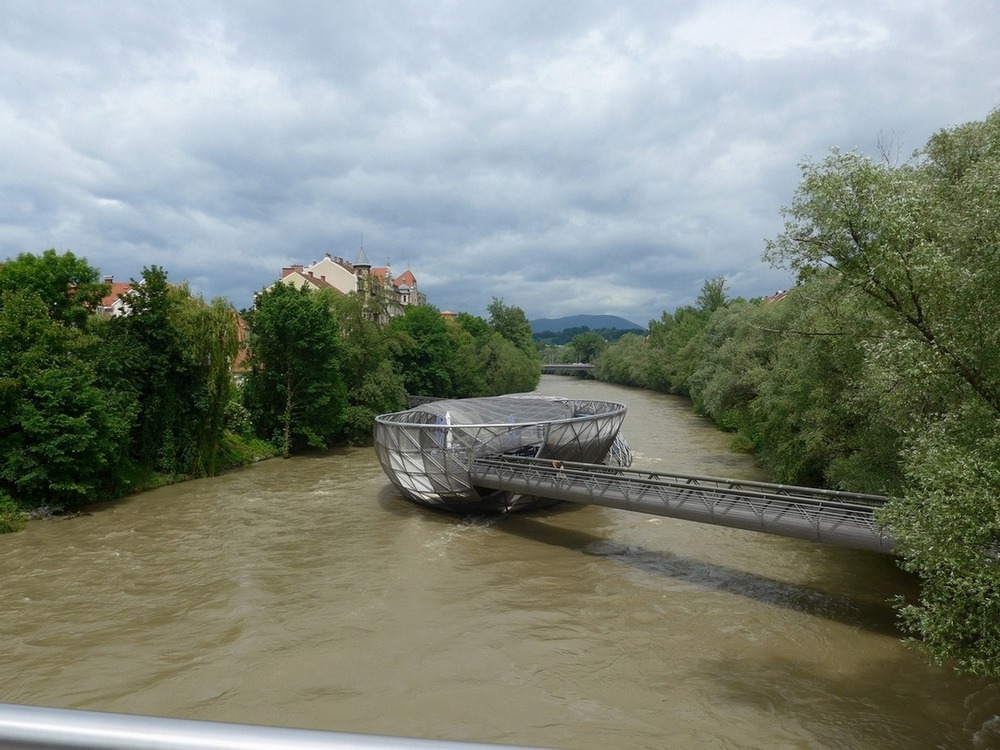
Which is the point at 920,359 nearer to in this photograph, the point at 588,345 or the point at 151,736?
the point at 151,736

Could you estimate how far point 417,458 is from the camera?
21.2m

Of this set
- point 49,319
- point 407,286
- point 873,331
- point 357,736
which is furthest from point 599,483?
point 407,286

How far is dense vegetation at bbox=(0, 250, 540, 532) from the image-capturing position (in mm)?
21344

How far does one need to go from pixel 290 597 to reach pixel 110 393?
13.7m

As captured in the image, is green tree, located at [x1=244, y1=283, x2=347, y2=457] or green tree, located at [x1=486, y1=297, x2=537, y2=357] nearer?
green tree, located at [x1=244, y1=283, x2=347, y2=457]

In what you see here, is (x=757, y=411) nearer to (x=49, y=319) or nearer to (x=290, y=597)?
(x=290, y=597)

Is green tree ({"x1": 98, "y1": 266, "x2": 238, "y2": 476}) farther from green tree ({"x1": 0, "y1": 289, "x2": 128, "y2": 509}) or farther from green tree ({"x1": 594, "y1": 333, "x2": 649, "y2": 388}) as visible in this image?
green tree ({"x1": 594, "y1": 333, "x2": 649, "y2": 388})

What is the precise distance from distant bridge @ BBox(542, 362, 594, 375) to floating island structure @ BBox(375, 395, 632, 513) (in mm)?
96074

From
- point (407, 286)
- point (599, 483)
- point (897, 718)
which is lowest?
point (897, 718)

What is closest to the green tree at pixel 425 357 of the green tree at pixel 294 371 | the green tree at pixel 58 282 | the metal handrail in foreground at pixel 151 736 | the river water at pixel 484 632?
the green tree at pixel 294 371

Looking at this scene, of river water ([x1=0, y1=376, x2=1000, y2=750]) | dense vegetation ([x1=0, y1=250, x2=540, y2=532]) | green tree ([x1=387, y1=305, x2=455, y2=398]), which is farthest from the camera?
green tree ([x1=387, y1=305, x2=455, y2=398])

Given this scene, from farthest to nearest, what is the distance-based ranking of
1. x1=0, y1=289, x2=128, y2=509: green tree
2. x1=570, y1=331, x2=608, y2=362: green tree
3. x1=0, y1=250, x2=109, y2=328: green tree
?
x1=570, y1=331, x2=608, y2=362: green tree
x1=0, y1=250, x2=109, y2=328: green tree
x1=0, y1=289, x2=128, y2=509: green tree

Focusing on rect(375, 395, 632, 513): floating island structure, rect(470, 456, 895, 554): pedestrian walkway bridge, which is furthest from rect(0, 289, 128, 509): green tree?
rect(470, 456, 895, 554): pedestrian walkway bridge

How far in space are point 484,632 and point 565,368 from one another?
386 feet
